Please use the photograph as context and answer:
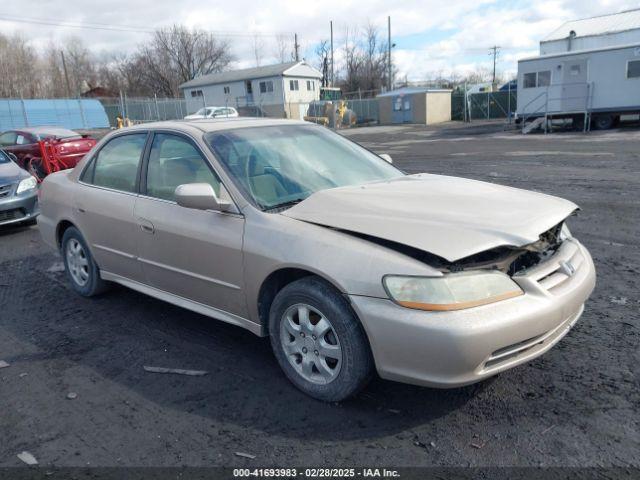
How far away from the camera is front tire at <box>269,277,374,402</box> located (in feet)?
9.30

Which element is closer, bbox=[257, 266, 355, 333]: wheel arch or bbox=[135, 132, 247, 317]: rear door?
bbox=[257, 266, 355, 333]: wheel arch

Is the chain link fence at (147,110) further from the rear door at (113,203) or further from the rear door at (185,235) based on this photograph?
the rear door at (185,235)

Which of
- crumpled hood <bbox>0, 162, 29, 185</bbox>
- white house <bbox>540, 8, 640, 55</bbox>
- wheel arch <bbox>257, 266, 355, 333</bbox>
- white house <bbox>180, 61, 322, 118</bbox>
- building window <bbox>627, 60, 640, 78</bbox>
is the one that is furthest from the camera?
white house <bbox>180, 61, 322, 118</bbox>

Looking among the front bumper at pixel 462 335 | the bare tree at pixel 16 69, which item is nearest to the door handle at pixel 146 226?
the front bumper at pixel 462 335

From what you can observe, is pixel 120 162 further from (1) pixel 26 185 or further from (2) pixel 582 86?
(2) pixel 582 86

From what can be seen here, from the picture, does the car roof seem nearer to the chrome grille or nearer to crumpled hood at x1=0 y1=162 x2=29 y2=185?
the chrome grille

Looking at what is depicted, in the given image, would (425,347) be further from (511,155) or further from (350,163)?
(511,155)

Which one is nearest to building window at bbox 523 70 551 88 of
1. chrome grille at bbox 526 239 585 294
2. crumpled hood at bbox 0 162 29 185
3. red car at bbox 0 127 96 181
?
red car at bbox 0 127 96 181

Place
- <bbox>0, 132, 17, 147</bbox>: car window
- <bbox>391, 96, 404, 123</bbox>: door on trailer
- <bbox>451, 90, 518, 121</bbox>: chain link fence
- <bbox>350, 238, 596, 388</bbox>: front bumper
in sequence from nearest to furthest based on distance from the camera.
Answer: <bbox>350, 238, 596, 388</bbox>: front bumper → <bbox>0, 132, 17, 147</bbox>: car window → <bbox>451, 90, 518, 121</bbox>: chain link fence → <bbox>391, 96, 404, 123</bbox>: door on trailer

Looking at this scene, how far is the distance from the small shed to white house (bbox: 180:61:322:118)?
33.9 feet

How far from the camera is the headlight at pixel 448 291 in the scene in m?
2.59

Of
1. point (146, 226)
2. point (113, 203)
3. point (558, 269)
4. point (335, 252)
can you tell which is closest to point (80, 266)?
point (113, 203)

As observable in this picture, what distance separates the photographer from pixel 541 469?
95.6 inches

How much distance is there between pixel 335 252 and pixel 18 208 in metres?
7.18
